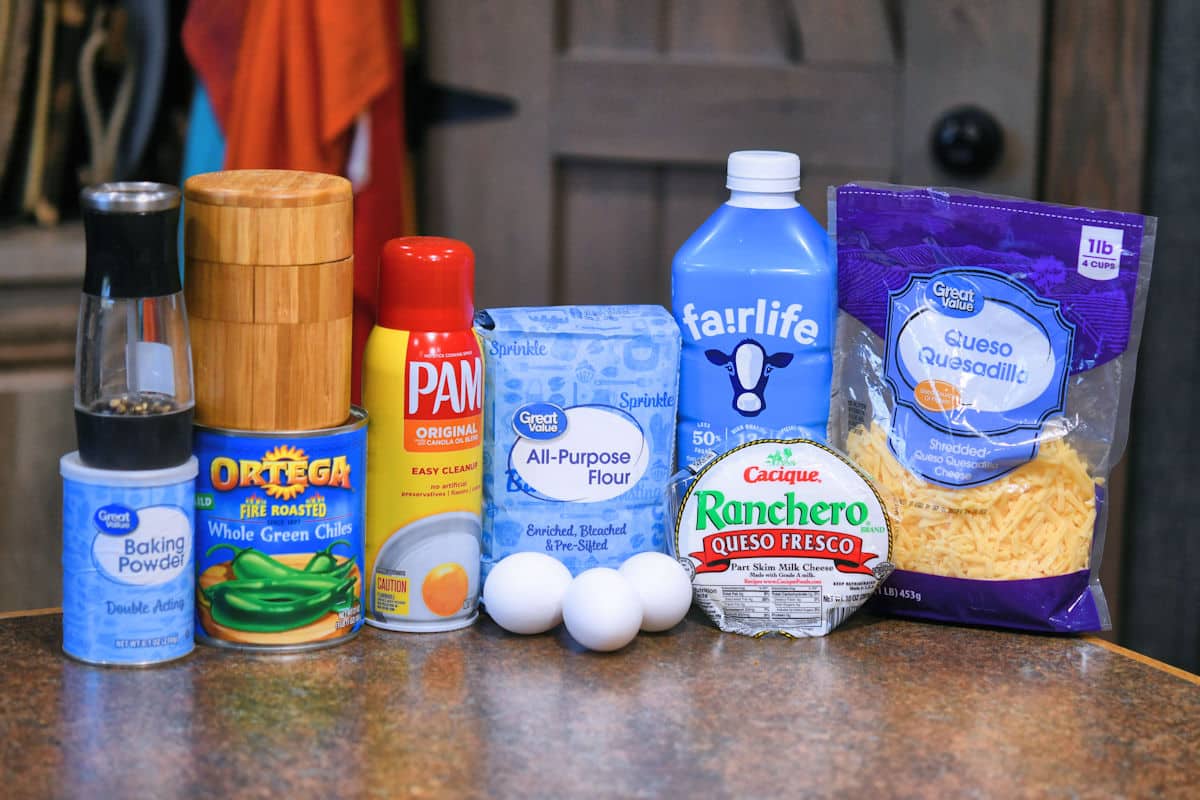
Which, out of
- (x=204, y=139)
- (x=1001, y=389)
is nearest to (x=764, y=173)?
(x=1001, y=389)

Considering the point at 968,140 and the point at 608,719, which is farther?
the point at 968,140

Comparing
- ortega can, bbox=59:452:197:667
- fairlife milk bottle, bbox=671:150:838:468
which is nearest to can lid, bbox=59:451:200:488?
ortega can, bbox=59:452:197:667

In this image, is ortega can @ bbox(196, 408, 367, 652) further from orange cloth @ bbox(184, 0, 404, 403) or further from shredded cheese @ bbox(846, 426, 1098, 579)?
orange cloth @ bbox(184, 0, 404, 403)

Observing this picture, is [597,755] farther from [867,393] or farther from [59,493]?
[59,493]

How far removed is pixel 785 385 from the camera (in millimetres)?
1108

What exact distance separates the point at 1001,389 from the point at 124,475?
2.01 ft

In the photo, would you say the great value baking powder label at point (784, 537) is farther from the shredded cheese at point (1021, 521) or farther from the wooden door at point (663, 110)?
the wooden door at point (663, 110)

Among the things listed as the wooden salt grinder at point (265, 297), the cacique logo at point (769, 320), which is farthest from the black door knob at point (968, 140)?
the wooden salt grinder at point (265, 297)

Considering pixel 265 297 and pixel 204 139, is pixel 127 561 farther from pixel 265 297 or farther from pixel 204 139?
pixel 204 139

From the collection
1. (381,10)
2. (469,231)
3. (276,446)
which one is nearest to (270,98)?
(381,10)

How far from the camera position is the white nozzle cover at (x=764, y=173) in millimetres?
1111

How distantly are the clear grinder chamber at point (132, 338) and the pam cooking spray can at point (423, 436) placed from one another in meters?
0.13

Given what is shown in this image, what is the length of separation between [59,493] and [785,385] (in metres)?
1.27

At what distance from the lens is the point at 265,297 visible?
97cm
